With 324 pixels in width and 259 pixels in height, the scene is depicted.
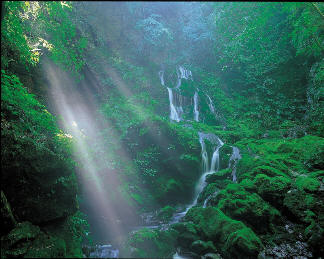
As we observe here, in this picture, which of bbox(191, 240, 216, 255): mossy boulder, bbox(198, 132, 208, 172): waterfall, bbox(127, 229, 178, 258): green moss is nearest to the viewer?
bbox(127, 229, 178, 258): green moss

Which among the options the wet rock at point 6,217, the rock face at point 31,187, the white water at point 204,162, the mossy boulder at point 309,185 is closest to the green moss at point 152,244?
the rock face at point 31,187

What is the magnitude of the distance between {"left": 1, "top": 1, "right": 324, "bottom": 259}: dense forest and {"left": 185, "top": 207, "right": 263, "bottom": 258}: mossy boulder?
0.04 m

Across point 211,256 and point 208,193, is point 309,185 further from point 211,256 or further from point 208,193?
point 211,256

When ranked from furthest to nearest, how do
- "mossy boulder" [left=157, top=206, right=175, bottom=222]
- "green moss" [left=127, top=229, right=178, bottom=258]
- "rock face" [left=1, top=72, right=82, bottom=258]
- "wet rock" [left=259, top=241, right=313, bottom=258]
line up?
"mossy boulder" [left=157, top=206, right=175, bottom=222], "green moss" [left=127, top=229, right=178, bottom=258], "wet rock" [left=259, top=241, right=313, bottom=258], "rock face" [left=1, top=72, right=82, bottom=258]

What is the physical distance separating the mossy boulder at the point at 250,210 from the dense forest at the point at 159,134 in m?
0.04

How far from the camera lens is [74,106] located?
534 inches

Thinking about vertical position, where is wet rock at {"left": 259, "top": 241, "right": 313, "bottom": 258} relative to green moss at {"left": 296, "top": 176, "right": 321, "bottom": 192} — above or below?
below

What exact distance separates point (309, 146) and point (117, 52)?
65.0 ft

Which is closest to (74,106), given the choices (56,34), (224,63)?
(56,34)

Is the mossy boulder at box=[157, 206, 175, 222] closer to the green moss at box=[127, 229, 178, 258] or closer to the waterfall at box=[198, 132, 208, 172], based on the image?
the green moss at box=[127, 229, 178, 258]

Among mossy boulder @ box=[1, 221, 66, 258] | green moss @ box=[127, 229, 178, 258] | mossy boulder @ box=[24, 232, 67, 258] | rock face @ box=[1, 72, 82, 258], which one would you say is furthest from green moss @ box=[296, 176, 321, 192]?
mossy boulder @ box=[1, 221, 66, 258]

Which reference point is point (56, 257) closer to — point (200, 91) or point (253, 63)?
point (200, 91)

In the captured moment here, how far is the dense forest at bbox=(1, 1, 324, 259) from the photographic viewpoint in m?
5.14

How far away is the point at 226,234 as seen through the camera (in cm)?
618
